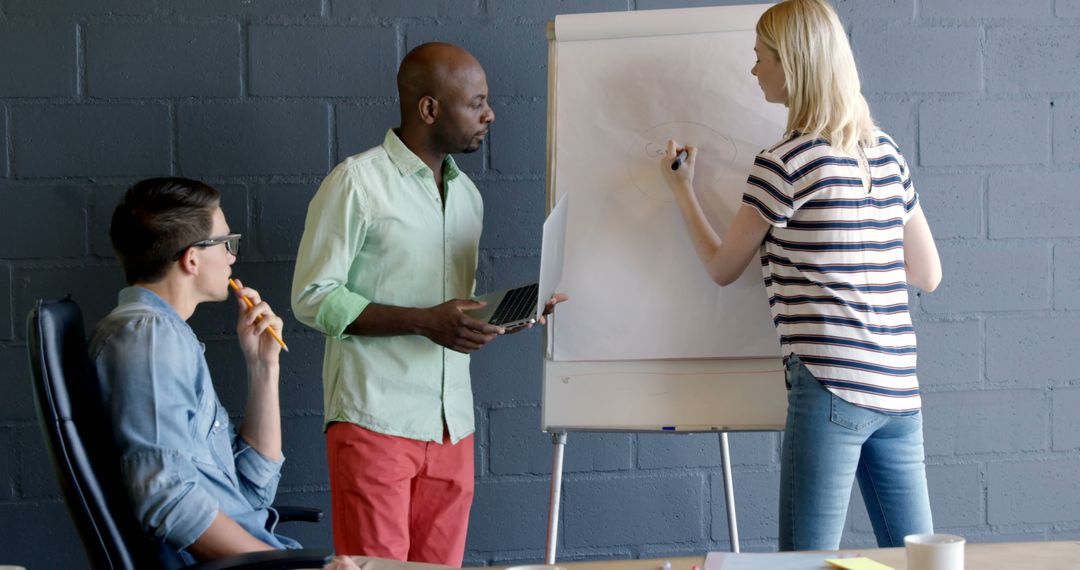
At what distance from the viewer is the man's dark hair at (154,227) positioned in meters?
1.63

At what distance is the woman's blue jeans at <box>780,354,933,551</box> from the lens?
6.26ft

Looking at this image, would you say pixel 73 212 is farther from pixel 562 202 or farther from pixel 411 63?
pixel 562 202

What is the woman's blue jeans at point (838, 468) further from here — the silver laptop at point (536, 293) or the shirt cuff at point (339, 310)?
the shirt cuff at point (339, 310)

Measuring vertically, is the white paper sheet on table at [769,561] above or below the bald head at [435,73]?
below

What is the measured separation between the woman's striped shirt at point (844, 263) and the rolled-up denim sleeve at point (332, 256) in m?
0.81

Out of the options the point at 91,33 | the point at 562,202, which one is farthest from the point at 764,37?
the point at 91,33

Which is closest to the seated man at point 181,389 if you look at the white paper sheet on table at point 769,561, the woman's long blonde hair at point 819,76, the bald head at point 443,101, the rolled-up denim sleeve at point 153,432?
the rolled-up denim sleeve at point 153,432

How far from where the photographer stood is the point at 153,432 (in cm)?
145

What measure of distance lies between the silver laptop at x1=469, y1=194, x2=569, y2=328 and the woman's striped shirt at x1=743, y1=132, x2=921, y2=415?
0.40 metres

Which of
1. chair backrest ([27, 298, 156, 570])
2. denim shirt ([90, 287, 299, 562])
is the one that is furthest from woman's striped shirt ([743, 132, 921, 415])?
chair backrest ([27, 298, 156, 570])

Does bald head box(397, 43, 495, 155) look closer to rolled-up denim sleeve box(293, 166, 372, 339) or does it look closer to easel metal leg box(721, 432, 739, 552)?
rolled-up denim sleeve box(293, 166, 372, 339)

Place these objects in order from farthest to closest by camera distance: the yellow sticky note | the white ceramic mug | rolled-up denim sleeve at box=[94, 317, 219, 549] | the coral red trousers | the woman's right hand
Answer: the woman's right hand → the coral red trousers → rolled-up denim sleeve at box=[94, 317, 219, 549] → the yellow sticky note → the white ceramic mug

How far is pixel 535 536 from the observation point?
108 inches

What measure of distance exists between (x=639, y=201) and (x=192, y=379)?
114 centimetres
